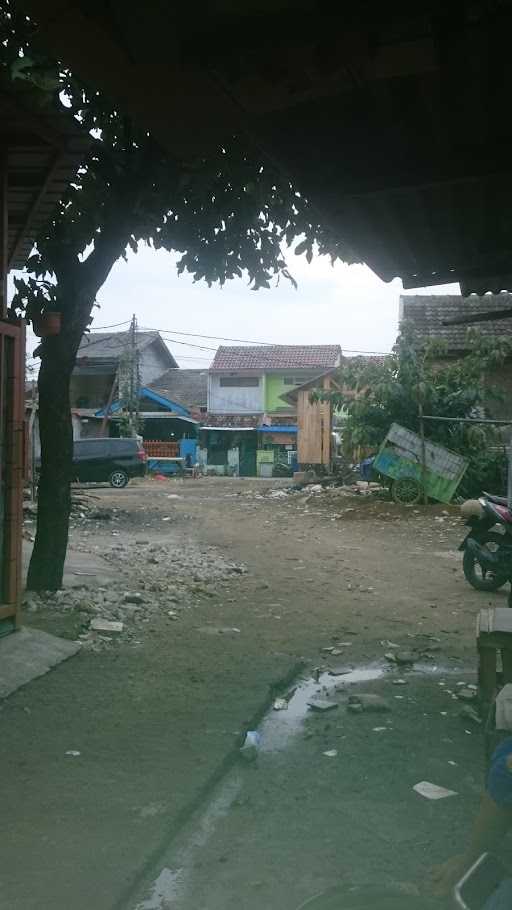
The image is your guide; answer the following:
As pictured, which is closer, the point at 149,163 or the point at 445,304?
the point at 149,163

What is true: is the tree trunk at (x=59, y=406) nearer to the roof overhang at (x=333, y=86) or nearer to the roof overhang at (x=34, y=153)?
the roof overhang at (x=34, y=153)

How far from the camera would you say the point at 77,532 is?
1477 centimetres

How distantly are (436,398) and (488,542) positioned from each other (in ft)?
28.3

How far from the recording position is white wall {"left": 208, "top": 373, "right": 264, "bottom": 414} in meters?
48.1

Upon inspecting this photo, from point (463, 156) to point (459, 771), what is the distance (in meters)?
2.85

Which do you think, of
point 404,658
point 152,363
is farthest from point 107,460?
point 152,363

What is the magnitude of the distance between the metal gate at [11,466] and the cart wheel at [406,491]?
1252cm

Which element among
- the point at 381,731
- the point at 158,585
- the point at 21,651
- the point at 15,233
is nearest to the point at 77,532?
the point at 158,585

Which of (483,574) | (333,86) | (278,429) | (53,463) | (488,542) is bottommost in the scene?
(483,574)

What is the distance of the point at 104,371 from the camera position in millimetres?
47344

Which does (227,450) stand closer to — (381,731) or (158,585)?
(158,585)

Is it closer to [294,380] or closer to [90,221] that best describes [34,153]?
[90,221]

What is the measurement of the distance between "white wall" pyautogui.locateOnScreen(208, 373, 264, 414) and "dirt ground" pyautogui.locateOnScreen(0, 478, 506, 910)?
38133 millimetres

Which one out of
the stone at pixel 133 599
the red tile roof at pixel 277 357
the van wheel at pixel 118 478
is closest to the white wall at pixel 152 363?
the red tile roof at pixel 277 357
